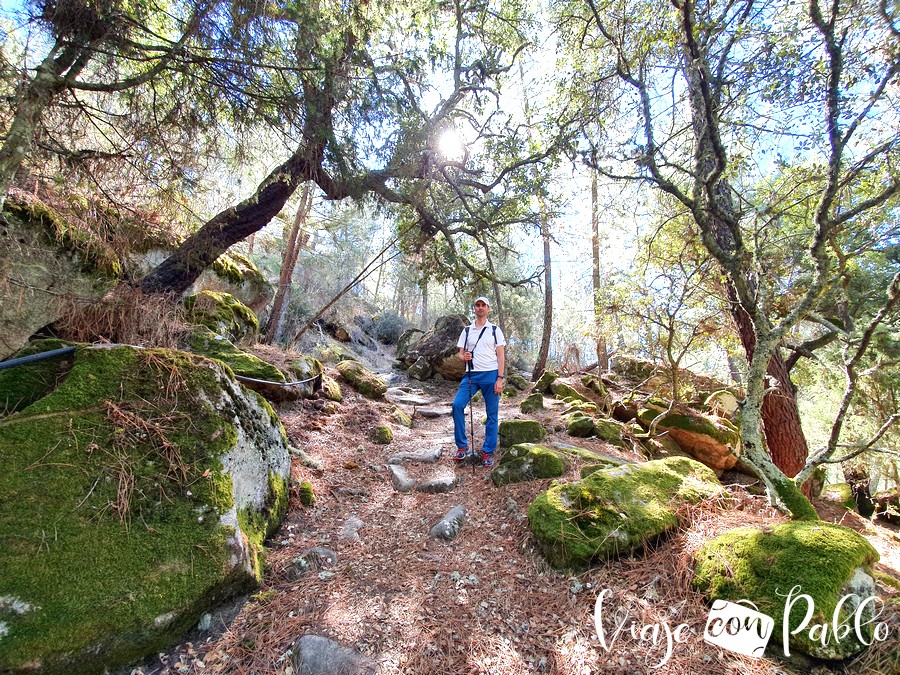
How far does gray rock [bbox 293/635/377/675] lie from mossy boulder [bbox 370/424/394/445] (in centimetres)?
377

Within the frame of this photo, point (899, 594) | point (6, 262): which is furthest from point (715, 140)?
point (6, 262)

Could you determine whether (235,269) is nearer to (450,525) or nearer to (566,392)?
(450,525)

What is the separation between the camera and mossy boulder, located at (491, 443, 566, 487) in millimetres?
4008

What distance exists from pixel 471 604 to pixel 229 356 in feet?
14.4

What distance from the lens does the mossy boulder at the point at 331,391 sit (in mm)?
6465

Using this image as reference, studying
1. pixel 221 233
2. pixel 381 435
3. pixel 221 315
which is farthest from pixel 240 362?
pixel 381 435

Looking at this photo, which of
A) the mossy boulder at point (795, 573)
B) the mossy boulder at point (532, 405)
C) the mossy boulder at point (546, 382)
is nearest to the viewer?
the mossy boulder at point (795, 573)

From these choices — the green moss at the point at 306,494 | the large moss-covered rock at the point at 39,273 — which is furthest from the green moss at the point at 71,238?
the green moss at the point at 306,494

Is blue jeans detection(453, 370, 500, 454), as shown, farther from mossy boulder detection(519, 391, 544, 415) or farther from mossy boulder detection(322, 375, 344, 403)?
mossy boulder detection(519, 391, 544, 415)

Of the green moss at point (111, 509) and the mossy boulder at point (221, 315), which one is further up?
the mossy boulder at point (221, 315)

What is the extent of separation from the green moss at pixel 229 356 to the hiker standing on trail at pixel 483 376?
272 centimetres

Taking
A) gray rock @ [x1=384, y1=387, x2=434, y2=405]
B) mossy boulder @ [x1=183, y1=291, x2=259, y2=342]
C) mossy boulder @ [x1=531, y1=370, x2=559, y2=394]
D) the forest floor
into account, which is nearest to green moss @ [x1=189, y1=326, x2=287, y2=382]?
mossy boulder @ [x1=183, y1=291, x2=259, y2=342]

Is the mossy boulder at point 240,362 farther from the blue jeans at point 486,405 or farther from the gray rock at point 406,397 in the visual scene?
the gray rock at point 406,397

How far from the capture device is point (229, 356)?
492cm
